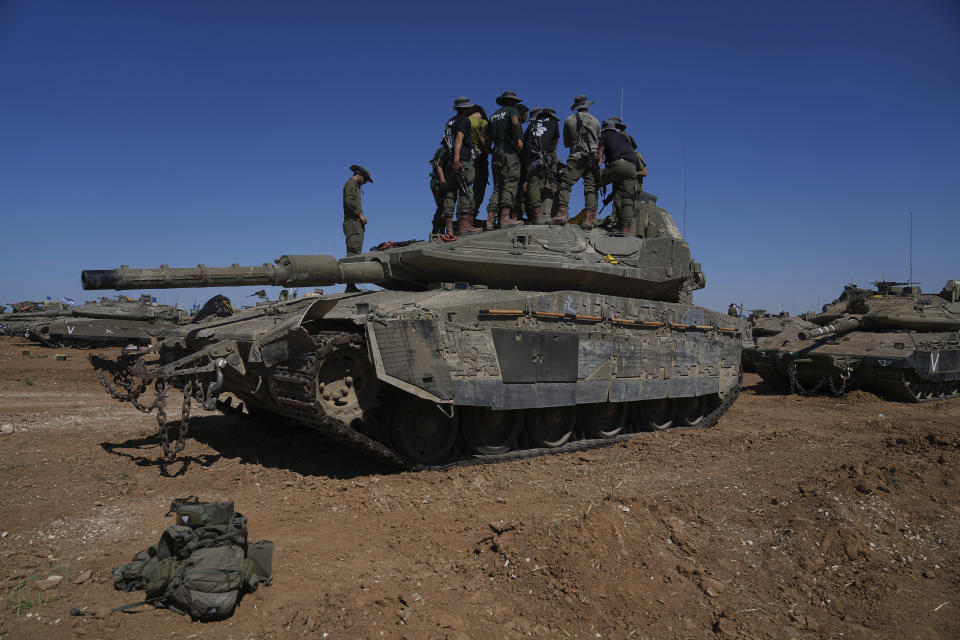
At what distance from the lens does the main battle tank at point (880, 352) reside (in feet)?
46.2

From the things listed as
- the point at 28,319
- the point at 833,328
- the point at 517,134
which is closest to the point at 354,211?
the point at 517,134

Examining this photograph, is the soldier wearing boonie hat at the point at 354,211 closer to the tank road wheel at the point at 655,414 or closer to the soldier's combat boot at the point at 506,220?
the soldier's combat boot at the point at 506,220

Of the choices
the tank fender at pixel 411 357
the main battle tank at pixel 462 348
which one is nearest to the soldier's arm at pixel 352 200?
the main battle tank at pixel 462 348

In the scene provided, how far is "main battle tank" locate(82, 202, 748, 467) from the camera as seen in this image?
22.1 feet

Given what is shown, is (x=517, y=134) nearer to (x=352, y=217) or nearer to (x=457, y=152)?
(x=457, y=152)

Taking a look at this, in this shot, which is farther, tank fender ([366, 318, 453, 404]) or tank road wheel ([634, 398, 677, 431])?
tank road wheel ([634, 398, 677, 431])

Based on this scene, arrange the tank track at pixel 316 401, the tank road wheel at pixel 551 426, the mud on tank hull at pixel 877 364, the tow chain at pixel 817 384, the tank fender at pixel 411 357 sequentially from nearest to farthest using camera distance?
the tank track at pixel 316 401 → the tank fender at pixel 411 357 → the tank road wheel at pixel 551 426 → the mud on tank hull at pixel 877 364 → the tow chain at pixel 817 384

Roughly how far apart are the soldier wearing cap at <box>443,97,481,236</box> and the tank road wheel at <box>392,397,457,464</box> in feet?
11.7

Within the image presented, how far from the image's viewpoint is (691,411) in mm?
11156

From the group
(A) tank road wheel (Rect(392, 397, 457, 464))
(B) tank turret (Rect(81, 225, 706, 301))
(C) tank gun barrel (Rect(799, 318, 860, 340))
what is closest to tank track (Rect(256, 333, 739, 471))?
(A) tank road wheel (Rect(392, 397, 457, 464))

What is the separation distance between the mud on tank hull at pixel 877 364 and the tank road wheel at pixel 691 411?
16.9 feet

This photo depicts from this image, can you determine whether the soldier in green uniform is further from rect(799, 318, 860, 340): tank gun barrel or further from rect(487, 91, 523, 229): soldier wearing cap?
rect(799, 318, 860, 340): tank gun barrel

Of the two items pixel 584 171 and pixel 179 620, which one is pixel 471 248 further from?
pixel 179 620

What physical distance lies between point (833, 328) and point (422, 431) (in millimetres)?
12386
